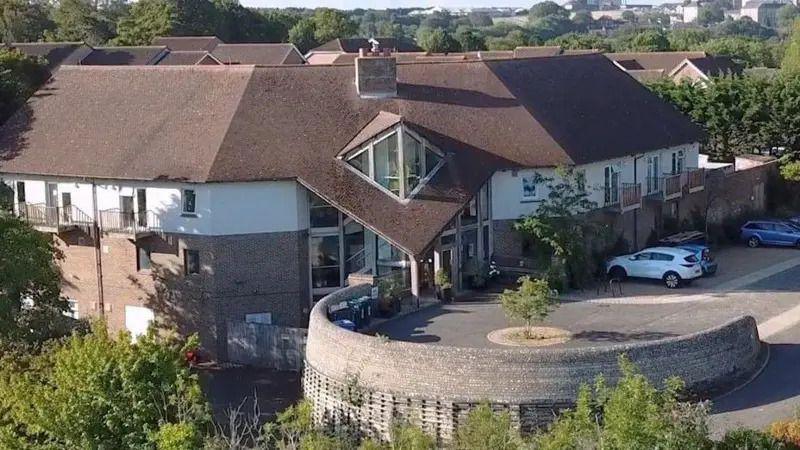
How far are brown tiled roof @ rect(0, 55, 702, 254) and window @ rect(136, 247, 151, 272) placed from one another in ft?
8.29

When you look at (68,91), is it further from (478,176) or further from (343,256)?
(478,176)

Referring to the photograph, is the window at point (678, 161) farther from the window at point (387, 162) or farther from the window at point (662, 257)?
the window at point (387, 162)

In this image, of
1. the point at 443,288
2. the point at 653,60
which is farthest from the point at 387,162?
the point at 653,60

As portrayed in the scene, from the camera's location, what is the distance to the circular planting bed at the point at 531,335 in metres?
32.7

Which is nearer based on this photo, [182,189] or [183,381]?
[183,381]

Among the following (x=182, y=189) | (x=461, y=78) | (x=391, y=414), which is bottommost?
(x=391, y=414)

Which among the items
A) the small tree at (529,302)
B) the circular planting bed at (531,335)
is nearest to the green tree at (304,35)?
the circular planting bed at (531,335)

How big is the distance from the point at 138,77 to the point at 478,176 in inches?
512

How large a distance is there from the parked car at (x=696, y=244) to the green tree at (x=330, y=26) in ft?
291

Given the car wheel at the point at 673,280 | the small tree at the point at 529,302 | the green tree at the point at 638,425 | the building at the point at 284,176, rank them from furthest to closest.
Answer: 1. the car wheel at the point at 673,280
2. the building at the point at 284,176
3. the small tree at the point at 529,302
4. the green tree at the point at 638,425

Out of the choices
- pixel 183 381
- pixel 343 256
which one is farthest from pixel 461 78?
pixel 183 381

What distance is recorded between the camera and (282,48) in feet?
294

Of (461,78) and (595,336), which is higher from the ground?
(461,78)

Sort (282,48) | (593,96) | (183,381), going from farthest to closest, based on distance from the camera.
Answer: (282,48)
(593,96)
(183,381)
